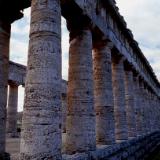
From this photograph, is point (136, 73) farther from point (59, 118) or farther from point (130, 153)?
point (59, 118)

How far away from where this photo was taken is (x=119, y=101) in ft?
62.1

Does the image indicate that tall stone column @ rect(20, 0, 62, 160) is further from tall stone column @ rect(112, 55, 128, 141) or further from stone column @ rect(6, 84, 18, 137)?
stone column @ rect(6, 84, 18, 137)

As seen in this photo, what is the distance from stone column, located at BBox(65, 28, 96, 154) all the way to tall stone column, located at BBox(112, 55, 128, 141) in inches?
254

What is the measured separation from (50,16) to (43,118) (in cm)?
333

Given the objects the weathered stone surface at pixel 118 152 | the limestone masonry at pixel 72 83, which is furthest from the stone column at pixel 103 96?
the weathered stone surface at pixel 118 152

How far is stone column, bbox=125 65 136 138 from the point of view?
850 inches

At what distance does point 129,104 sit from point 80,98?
10461 millimetres

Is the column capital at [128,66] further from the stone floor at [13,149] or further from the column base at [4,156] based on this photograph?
the column base at [4,156]

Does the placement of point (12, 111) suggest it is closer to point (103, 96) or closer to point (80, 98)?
point (103, 96)

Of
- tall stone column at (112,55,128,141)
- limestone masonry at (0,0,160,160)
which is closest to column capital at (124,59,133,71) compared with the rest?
limestone masonry at (0,0,160,160)

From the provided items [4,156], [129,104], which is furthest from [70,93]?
[129,104]

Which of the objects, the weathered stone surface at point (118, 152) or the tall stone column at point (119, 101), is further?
the tall stone column at point (119, 101)

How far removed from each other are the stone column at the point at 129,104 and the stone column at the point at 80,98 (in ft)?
31.9

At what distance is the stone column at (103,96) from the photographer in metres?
14.9
